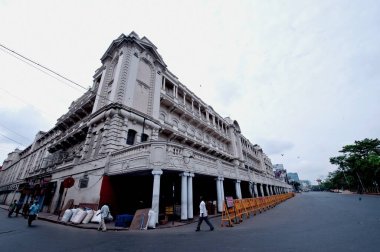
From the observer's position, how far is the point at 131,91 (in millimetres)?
18391

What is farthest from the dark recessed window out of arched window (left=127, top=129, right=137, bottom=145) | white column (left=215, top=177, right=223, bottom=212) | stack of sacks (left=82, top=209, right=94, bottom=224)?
white column (left=215, top=177, right=223, bottom=212)

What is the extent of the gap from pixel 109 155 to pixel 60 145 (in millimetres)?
18303

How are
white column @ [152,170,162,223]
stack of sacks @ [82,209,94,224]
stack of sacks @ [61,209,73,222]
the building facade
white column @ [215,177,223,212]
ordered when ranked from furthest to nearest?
white column @ [215,177,223,212], the building facade, stack of sacks @ [61,209,73,222], stack of sacks @ [82,209,94,224], white column @ [152,170,162,223]

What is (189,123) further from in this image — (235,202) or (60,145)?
(60,145)

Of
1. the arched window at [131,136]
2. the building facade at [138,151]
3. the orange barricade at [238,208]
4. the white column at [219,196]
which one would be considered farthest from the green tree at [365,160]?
the arched window at [131,136]

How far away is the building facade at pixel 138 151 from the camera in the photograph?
12688 mm

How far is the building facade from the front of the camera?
1269cm

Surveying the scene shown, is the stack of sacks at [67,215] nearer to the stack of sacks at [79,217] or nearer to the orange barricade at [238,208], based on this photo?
the stack of sacks at [79,217]

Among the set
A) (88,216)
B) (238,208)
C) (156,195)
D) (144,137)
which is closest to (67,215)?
(88,216)

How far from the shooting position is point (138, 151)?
12.8 m

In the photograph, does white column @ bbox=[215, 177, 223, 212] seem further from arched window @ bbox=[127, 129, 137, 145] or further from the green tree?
the green tree

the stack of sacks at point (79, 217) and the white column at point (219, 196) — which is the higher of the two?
the white column at point (219, 196)

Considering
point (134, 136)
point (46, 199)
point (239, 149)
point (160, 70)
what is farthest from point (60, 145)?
point (239, 149)

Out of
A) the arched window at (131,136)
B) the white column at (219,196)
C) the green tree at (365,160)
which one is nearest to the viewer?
the white column at (219,196)
